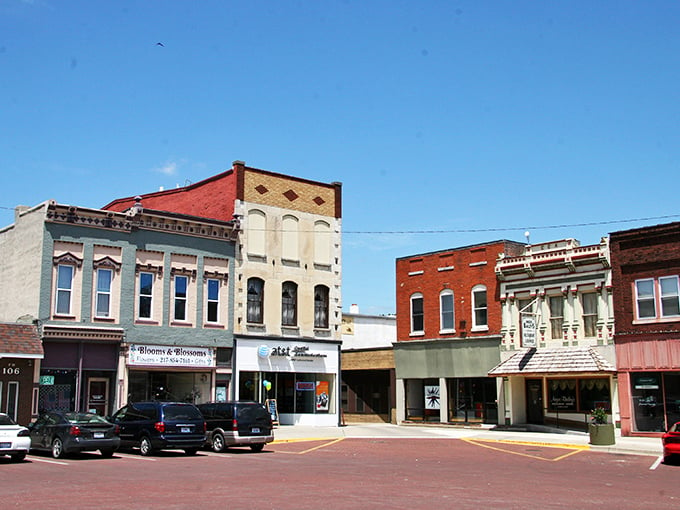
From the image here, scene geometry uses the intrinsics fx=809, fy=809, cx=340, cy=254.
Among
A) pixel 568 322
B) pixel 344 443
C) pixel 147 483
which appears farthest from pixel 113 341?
pixel 568 322

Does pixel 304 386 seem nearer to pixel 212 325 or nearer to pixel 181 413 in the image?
pixel 212 325

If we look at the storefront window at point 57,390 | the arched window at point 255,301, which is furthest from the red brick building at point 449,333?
the storefront window at point 57,390

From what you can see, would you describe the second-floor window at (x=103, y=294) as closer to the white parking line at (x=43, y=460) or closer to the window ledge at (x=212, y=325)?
the window ledge at (x=212, y=325)

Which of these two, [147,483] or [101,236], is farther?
[101,236]

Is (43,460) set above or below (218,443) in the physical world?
below

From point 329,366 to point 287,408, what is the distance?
305 cm

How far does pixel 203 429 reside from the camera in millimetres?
25312

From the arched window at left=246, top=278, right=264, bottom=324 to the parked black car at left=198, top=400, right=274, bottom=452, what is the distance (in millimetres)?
11713

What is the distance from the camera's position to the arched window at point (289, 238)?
40.1 m

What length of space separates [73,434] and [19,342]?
8.91m

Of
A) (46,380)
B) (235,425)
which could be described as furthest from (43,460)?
(46,380)

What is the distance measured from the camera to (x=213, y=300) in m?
37.5

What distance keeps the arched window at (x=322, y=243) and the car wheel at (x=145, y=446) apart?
17784mm

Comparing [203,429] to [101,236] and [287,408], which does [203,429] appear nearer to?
[101,236]
